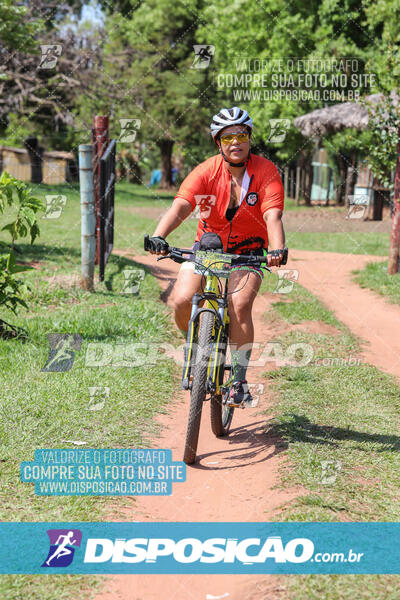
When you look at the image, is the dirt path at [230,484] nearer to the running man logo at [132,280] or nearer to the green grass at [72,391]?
the green grass at [72,391]

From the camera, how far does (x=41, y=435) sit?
180 inches

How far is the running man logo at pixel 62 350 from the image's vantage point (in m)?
5.89

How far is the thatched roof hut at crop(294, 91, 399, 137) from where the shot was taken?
18953mm

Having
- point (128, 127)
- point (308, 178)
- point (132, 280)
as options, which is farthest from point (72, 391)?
point (308, 178)

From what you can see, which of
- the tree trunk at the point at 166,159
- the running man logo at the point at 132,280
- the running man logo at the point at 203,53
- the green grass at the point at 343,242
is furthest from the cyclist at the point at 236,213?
the tree trunk at the point at 166,159

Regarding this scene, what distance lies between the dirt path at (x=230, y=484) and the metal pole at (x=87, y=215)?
7.12 ft

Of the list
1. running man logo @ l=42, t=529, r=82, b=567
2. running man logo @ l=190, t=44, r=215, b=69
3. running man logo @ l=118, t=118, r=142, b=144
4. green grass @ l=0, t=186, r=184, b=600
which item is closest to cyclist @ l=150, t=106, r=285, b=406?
green grass @ l=0, t=186, r=184, b=600

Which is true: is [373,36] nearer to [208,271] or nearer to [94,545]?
[208,271]

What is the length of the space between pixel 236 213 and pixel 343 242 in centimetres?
1121

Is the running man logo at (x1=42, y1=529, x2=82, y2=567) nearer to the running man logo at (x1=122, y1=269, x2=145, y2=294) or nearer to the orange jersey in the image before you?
the orange jersey

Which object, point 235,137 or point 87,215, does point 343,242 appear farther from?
point 235,137

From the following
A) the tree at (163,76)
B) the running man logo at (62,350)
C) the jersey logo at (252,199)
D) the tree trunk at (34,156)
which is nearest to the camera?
the jersey logo at (252,199)

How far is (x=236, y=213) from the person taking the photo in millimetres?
4730

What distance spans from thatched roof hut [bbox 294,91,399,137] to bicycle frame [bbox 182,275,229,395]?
15.4 m
